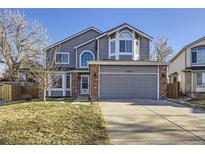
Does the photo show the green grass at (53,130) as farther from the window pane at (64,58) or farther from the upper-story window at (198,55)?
the upper-story window at (198,55)

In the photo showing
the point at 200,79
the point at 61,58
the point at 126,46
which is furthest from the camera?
the point at 200,79

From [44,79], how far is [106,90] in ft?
17.4

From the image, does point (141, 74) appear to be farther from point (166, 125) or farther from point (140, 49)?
point (166, 125)

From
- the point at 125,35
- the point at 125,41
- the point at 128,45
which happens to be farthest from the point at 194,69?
the point at 125,35

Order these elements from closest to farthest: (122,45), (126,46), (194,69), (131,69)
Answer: (131,69) → (126,46) → (122,45) → (194,69)

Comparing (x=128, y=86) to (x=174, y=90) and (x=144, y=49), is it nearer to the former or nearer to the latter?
(x=174, y=90)

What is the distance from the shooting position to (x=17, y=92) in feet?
82.8

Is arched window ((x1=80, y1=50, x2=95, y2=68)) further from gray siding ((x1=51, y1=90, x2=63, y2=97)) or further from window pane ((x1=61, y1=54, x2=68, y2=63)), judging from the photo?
gray siding ((x1=51, y1=90, x2=63, y2=97))

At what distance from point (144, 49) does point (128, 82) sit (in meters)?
6.98

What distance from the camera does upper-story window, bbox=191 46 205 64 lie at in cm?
2917

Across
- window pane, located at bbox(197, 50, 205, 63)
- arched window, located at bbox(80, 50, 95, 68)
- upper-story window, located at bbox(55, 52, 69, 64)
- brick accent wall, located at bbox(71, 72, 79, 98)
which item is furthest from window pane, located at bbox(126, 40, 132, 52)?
window pane, located at bbox(197, 50, 205, 63)
